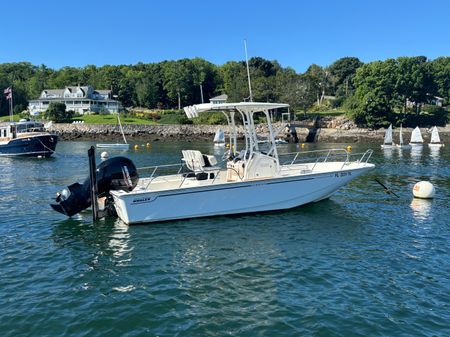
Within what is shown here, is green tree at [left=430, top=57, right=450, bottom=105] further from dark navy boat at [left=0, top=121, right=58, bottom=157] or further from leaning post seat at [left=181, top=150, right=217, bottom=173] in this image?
leaning post seat at [left=181, top=150, right=217, bottom=173]

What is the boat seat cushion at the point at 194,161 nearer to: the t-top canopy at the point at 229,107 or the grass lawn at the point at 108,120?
the t-top canopy at the point at 229,107

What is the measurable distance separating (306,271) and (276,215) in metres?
5.85

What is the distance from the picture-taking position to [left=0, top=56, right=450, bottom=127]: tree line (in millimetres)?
88875

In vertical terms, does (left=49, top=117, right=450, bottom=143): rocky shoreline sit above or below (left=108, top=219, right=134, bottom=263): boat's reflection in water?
above

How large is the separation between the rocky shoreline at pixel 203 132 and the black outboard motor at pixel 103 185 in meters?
61.4

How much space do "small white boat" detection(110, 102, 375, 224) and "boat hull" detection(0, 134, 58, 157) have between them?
3388 centimetres

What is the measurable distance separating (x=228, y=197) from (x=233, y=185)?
0.51 metres

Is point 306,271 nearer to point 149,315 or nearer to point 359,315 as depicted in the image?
point 359,315

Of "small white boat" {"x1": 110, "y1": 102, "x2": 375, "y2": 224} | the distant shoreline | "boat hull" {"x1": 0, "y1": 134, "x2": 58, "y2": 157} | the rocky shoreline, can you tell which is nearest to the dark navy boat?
"boat hull" {"x1": 0, "y1": 134, "x2": 58, "y2": 157}

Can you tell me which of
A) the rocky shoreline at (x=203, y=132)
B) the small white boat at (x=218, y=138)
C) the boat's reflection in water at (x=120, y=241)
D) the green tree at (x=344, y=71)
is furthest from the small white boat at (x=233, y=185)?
the green tree at (x=344, y=71)

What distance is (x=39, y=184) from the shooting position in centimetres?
2680

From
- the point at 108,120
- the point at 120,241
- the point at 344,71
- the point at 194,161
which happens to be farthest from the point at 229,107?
the point at 344,71

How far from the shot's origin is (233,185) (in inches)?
629

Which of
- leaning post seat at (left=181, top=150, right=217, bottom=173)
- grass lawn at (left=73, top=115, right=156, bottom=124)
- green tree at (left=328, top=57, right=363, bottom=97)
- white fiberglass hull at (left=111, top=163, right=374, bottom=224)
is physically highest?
green tree at (left=328, top=57, right=363, bottom=97)
